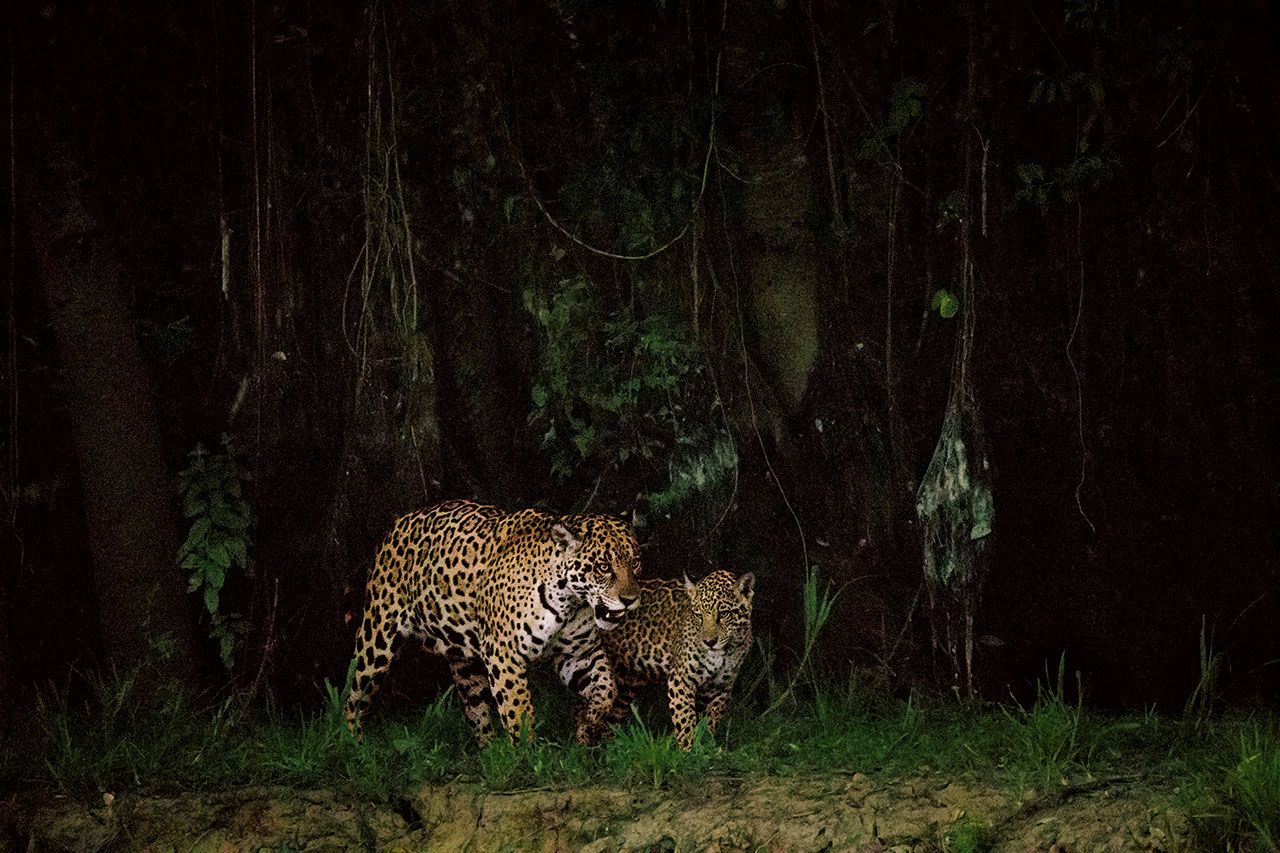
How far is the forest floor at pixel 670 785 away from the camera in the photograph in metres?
5.00

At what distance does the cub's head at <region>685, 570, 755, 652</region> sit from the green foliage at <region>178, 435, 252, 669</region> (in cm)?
230

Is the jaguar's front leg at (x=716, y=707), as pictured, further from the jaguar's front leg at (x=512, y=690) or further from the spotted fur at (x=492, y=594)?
the jaguar's front leg at (x=512, y=690)

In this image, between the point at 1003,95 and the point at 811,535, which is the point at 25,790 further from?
the point at 1003,95

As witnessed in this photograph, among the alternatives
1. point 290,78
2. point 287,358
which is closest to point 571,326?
point 287,358

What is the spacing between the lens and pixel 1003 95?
23.1 feet

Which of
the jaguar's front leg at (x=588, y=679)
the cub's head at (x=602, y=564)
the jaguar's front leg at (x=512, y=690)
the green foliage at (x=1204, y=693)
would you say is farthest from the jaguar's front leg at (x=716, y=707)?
the green foliage at (x=1204, y=693)

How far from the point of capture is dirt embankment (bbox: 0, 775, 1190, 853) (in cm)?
498

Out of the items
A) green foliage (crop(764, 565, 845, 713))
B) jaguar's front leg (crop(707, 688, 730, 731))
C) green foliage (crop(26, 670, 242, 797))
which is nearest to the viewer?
green foliage (crop(26, 670, 242, 797))

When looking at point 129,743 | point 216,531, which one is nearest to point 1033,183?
point 216,531

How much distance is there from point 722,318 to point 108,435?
2.78 meters

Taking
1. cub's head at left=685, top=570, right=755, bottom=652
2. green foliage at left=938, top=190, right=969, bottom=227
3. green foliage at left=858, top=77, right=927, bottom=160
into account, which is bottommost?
cub's head at left=685, top=570, right=755, bottom=652

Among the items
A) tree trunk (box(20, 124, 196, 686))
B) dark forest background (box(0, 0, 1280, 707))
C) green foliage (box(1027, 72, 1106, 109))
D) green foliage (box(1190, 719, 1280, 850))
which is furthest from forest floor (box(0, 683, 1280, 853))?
green foliage (box(1027, 72, 1106, 109))

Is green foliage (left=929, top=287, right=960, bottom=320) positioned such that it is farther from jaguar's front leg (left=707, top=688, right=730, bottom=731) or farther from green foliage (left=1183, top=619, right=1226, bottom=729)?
jaguar's front leg (left=707, top=688, right=730, bottom=731)

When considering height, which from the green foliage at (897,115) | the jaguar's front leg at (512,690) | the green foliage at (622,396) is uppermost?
the green foliage at (897,115)
